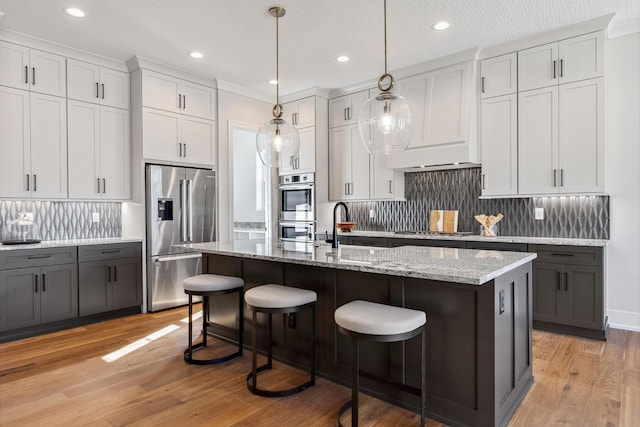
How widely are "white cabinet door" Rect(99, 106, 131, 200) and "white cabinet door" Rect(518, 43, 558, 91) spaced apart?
14.5 feet

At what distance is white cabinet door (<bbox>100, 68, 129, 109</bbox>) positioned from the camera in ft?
14.5

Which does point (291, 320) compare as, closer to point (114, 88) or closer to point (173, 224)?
point (173, 224)

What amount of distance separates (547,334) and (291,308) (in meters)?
2.69

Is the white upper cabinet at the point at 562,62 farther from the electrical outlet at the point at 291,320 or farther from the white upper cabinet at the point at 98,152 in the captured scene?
the white upper cabinet at the point at 98,152

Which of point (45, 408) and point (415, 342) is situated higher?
point (415, 342)

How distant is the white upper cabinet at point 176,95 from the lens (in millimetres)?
4535

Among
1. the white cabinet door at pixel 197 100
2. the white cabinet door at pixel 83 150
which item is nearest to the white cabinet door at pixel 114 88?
the white cabinet door at pixel 83 150

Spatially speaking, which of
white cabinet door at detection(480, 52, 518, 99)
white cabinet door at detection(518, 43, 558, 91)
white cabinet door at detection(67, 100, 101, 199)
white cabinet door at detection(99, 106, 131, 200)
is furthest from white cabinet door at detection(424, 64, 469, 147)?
white cabinet door at detection(67, 100, 101, 199)

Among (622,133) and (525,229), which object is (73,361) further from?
(622,133)

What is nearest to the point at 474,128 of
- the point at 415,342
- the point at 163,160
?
the point at 415,342

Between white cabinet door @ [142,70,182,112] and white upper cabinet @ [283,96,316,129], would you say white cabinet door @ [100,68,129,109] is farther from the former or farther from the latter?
white upper cabinet @ [283,96,316,129]

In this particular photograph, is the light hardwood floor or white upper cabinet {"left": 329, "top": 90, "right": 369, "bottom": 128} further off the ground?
white upper cabinet {"left": 329, "top": 90, "right": 369, "bottom": 128}

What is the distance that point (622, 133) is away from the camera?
3.77 meters

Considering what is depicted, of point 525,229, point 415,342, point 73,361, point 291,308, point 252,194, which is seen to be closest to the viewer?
point 415,342
